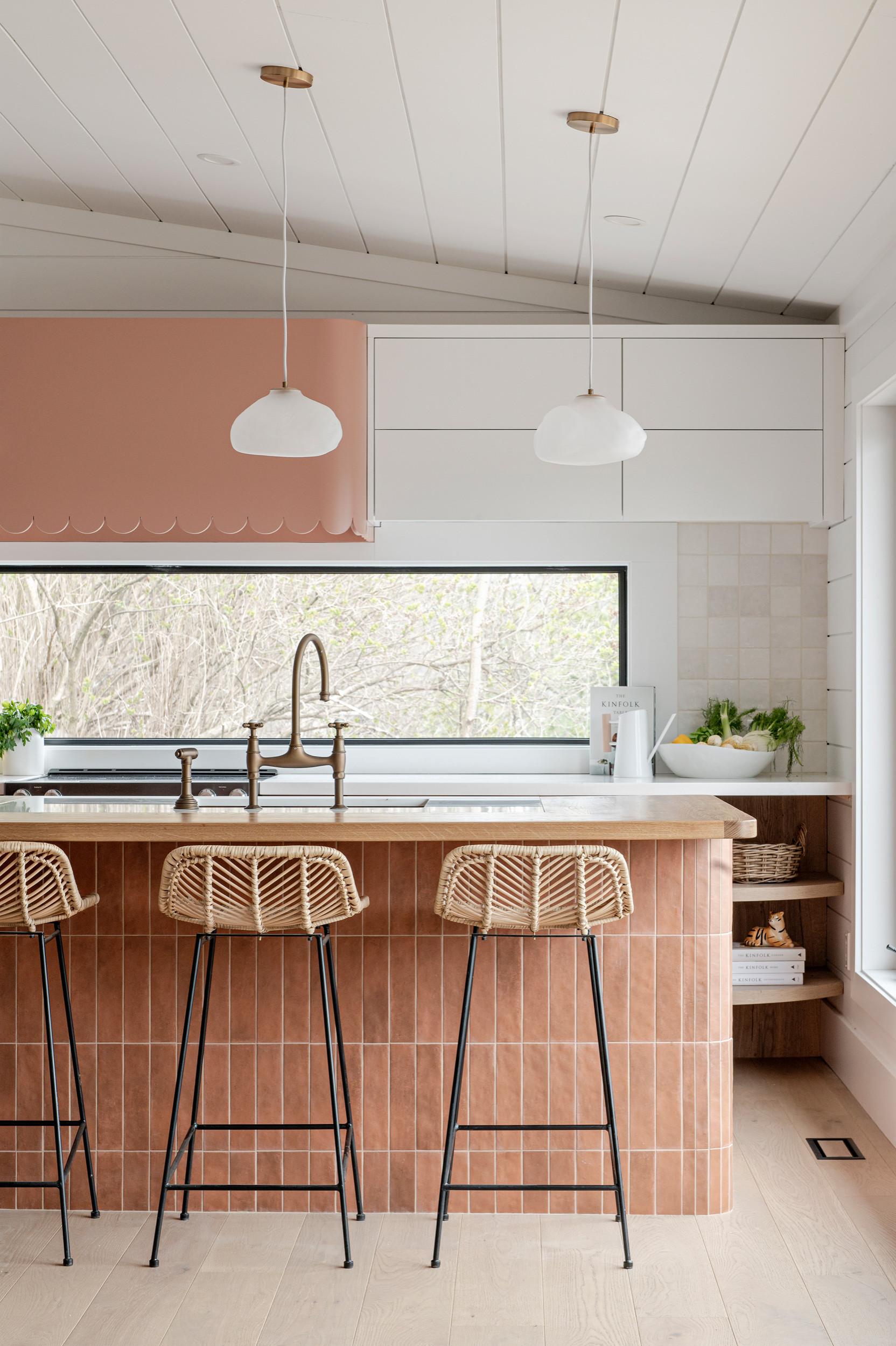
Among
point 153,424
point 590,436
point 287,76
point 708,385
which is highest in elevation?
point 287,76

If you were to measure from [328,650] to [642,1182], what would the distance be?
243 cm

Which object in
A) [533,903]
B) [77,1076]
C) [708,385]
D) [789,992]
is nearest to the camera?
[533,903]

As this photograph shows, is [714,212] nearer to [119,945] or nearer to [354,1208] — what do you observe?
[119,945]

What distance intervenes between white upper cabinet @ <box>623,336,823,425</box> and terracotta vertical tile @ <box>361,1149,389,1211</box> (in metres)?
2.51

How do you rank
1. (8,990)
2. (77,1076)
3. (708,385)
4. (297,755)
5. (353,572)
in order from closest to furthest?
(77,1076) → (8,990) → (297,755) → (708,385) → (353,572)

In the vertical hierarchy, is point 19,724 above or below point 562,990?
above

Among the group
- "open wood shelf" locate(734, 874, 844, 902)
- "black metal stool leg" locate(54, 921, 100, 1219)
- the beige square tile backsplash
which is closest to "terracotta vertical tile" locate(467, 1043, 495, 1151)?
"black metal stool leg" locate(54, 921, 100, 1219)

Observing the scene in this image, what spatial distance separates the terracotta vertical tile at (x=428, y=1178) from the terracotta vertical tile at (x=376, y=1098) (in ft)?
0.31

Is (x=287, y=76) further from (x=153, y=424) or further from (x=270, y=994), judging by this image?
(x=270, y=994)

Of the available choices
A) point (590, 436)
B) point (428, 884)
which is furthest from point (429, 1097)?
point (590, 436)

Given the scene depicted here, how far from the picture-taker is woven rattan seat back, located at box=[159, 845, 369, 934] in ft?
7.88

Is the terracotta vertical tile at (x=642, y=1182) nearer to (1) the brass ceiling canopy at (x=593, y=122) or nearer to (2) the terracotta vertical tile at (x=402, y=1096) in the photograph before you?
(2) the terracotta vertical tile at (x=402, y=1096)

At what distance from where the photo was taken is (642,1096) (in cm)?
272

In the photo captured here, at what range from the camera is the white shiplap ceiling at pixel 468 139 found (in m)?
2.34
